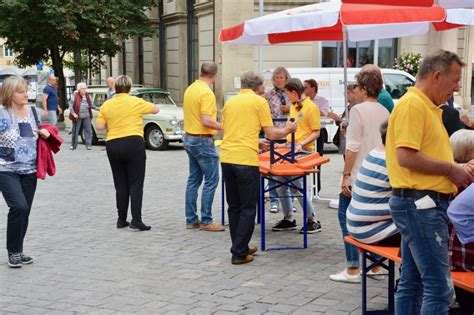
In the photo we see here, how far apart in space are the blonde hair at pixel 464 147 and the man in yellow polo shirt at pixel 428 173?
0.49 m

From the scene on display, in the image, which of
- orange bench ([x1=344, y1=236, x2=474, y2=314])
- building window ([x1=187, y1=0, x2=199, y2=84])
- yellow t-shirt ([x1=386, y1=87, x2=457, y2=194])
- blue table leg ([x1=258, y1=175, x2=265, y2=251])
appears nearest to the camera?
yellow t-shirt ([x1=386, y1=87, x2=457, y2=194])

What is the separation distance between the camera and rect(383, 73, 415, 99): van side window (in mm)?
16656

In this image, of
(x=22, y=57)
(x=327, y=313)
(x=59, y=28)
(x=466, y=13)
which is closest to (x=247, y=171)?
(x=327, y=313)

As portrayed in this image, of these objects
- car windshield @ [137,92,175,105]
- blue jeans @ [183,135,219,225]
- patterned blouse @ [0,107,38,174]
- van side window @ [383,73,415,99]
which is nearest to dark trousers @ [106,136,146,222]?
blue jeans @ [183,135,219,225]

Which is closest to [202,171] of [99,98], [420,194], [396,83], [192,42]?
[420,194]

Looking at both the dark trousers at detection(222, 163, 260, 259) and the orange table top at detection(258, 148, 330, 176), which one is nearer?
the dark trousers at detection(222, 163, 260, 259)

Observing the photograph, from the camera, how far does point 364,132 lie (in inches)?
212

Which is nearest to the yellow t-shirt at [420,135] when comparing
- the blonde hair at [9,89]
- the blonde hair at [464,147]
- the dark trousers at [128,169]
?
the blonde hair at [464,147]

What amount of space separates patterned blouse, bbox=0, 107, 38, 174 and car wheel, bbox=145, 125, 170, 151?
10.8m

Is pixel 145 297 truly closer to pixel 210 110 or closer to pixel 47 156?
pixel 47 156

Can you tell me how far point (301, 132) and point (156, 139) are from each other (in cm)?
979

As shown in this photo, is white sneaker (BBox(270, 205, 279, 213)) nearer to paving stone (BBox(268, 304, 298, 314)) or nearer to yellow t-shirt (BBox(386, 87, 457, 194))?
paving stone (BBox(268, 304, 298, 314))

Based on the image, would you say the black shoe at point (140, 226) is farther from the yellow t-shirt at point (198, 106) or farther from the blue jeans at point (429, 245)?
the blue jeans at point (429, 245)

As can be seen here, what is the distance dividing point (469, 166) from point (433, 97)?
49 centimetres
